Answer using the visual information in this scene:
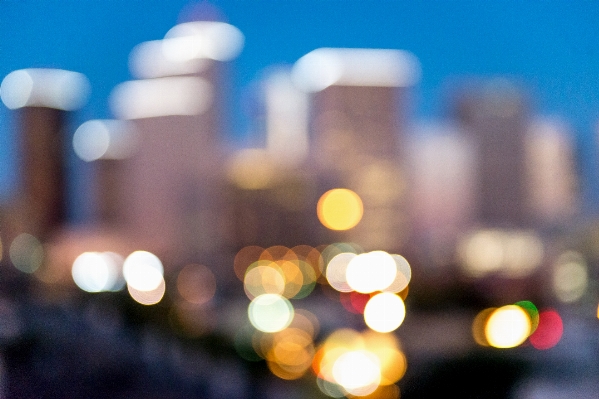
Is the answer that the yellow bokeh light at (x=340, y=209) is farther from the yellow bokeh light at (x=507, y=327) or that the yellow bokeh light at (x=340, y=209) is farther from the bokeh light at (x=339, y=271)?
the yellow bokeh light at (x=507, y=327)

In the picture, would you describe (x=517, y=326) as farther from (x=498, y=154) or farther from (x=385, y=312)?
(x=498, y=154)

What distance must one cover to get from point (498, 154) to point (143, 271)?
609 cm

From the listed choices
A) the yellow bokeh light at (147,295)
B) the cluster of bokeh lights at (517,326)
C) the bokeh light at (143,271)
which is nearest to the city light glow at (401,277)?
the cluster of bokeh lights at (517,326)

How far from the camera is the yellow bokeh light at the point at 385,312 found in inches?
243

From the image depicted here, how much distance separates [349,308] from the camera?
27.1 feet

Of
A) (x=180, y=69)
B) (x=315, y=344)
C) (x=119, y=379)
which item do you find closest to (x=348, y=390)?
(x=119, y=379)

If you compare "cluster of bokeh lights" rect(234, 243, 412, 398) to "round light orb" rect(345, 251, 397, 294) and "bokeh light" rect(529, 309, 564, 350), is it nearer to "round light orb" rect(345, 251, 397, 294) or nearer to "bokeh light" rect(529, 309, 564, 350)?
"round light orb" rect(345, 251, 397, 294)

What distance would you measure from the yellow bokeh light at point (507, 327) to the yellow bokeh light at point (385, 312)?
96 cm

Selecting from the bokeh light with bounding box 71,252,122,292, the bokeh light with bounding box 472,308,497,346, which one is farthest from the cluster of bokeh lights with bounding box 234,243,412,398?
the bokeh light with bounding box 71,252,122,292

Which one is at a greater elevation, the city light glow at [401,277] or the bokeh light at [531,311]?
the city light glow at [401,277]

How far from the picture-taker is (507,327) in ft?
16.0

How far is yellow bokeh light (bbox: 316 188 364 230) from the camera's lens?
46.5 feet

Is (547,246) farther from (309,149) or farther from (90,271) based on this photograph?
(309,149)

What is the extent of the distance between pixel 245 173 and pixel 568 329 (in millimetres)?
11872
